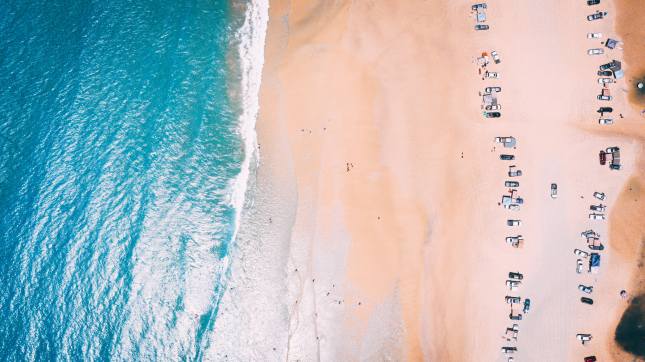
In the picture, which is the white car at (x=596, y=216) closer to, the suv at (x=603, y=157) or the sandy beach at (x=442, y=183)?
the sandy beach at (x=442, y=183)

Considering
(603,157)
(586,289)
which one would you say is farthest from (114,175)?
(603,157)

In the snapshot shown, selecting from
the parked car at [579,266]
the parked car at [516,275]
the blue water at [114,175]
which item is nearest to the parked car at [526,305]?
the parked car at [516,275]

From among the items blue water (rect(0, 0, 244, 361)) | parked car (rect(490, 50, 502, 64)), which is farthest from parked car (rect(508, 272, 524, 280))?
blue water (rect(0, 0, 244, 361))

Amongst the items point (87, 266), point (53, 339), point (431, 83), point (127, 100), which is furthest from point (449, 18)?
point (53, 339)

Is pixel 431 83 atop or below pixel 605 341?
atop

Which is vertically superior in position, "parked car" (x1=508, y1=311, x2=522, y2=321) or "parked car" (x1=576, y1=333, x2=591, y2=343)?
"parked car" (x1=508, y1=311, x2=522, y2=321)

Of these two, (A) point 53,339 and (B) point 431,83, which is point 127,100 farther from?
(B) point 431,83

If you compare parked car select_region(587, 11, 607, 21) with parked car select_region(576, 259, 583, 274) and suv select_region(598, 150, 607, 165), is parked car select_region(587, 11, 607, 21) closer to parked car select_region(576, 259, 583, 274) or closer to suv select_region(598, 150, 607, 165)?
suv select_region(598, 150, 607, 165)
